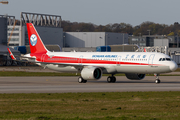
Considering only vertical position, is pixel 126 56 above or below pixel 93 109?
above

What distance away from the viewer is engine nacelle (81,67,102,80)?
4222 centimetres

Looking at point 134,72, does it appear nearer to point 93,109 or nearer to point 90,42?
point 93,109

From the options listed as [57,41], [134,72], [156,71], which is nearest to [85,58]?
[134,72]

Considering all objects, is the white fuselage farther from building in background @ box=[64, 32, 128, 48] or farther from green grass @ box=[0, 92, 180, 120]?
building in background @ box=[64, 32, 128, 48]

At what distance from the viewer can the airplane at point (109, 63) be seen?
41594mm

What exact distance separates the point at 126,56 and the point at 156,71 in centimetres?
462

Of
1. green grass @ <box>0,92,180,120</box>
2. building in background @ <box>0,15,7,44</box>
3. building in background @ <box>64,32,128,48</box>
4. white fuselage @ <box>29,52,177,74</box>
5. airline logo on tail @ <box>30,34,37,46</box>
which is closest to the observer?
green grass @ <box>0,92,180,120</box>

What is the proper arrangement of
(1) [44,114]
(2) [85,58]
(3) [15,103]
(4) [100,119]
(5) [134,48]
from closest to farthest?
(4) [100,119] < (1) [44,114] < (3) [15,103] < (2) [85,58] < (5) [134,48]

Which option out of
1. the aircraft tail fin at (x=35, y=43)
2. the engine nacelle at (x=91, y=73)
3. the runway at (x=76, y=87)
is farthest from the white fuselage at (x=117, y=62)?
the aircraft tail fin at (x=35, y=43)

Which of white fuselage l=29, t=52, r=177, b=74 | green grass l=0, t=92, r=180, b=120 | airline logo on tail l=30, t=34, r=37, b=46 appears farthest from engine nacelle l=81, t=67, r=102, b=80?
green grass l=0, t=92, r=180, b=120

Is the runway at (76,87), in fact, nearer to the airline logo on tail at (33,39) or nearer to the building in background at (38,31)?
the airline logo on tail at (33,39)

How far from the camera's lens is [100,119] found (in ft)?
50.3

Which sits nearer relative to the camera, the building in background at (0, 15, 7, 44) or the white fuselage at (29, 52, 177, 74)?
the white fuselage at (29, 52, 177, 74)

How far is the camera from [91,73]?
139 ft
